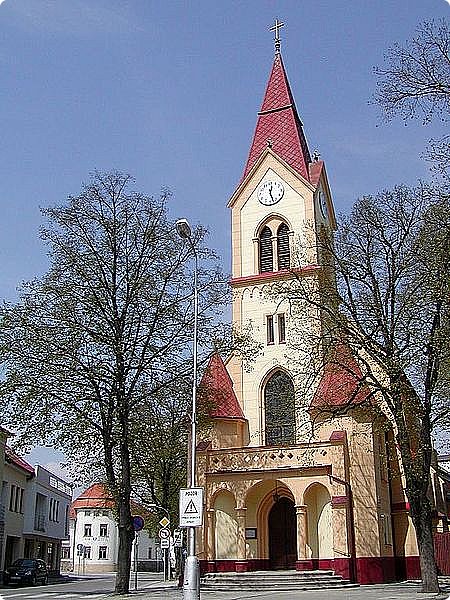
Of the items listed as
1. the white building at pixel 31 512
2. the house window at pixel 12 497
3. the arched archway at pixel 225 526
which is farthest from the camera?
the house window at pixel 12 497

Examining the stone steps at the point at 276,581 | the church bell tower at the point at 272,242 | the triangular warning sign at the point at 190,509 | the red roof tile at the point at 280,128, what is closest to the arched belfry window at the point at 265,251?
the church bell tower at the point at 272,242

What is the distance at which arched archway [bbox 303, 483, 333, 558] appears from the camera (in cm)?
3203

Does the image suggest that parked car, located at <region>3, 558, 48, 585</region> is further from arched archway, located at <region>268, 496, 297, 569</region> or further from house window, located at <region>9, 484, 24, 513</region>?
arched archway, located at <region>268, 496, 297, 569</region>

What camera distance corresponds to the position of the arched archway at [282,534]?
34031 mm

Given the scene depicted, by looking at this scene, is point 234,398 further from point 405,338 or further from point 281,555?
point 405,338

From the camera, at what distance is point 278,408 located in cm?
3650

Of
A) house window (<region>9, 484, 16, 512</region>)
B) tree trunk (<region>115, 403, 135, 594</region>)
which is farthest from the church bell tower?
house window (<region>9, 484, 16, 512</region>)

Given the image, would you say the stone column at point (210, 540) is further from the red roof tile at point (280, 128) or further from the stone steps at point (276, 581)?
the red roof tile at point (280, 128)

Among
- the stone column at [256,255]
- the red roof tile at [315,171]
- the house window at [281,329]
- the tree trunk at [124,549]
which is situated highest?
the red roof tile at [315,171]

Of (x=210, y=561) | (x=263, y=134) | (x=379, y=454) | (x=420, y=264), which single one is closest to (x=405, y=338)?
(x=420, y=264)

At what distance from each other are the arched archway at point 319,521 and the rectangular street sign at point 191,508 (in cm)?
1577

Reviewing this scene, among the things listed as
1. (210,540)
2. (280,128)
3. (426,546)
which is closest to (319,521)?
(210,540)

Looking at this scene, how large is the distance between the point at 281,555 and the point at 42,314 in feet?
54.1

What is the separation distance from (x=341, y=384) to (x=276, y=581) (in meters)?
8.88
